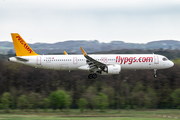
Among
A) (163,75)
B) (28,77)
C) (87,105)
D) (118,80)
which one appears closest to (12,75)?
(28,77)

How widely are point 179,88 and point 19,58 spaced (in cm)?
7098

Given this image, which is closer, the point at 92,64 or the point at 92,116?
the point at 92,64

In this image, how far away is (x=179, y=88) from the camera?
10050cm

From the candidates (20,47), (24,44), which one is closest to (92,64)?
(24,44)

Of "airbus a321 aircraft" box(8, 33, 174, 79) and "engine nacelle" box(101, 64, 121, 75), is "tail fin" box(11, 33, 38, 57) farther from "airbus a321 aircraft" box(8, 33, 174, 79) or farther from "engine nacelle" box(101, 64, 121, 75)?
"engine nacelle" box(101, 64, 121, 75)

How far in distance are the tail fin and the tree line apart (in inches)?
1777

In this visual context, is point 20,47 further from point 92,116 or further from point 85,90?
point 85,90

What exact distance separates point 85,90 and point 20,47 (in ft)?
173

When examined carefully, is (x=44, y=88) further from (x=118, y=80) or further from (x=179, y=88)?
(x=179, y=88)

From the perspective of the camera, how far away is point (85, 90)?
99812mm

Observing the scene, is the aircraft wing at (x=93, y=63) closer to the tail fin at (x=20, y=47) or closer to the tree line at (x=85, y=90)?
the tail fin at (x=20, y=47)

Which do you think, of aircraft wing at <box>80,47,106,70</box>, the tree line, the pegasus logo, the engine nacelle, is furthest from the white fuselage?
the tree line

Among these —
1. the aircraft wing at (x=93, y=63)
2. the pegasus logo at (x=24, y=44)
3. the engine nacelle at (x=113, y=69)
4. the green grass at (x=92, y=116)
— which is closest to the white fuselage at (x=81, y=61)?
the aircraft wing at (x=93, y=63)

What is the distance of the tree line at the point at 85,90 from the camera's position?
95.0m
